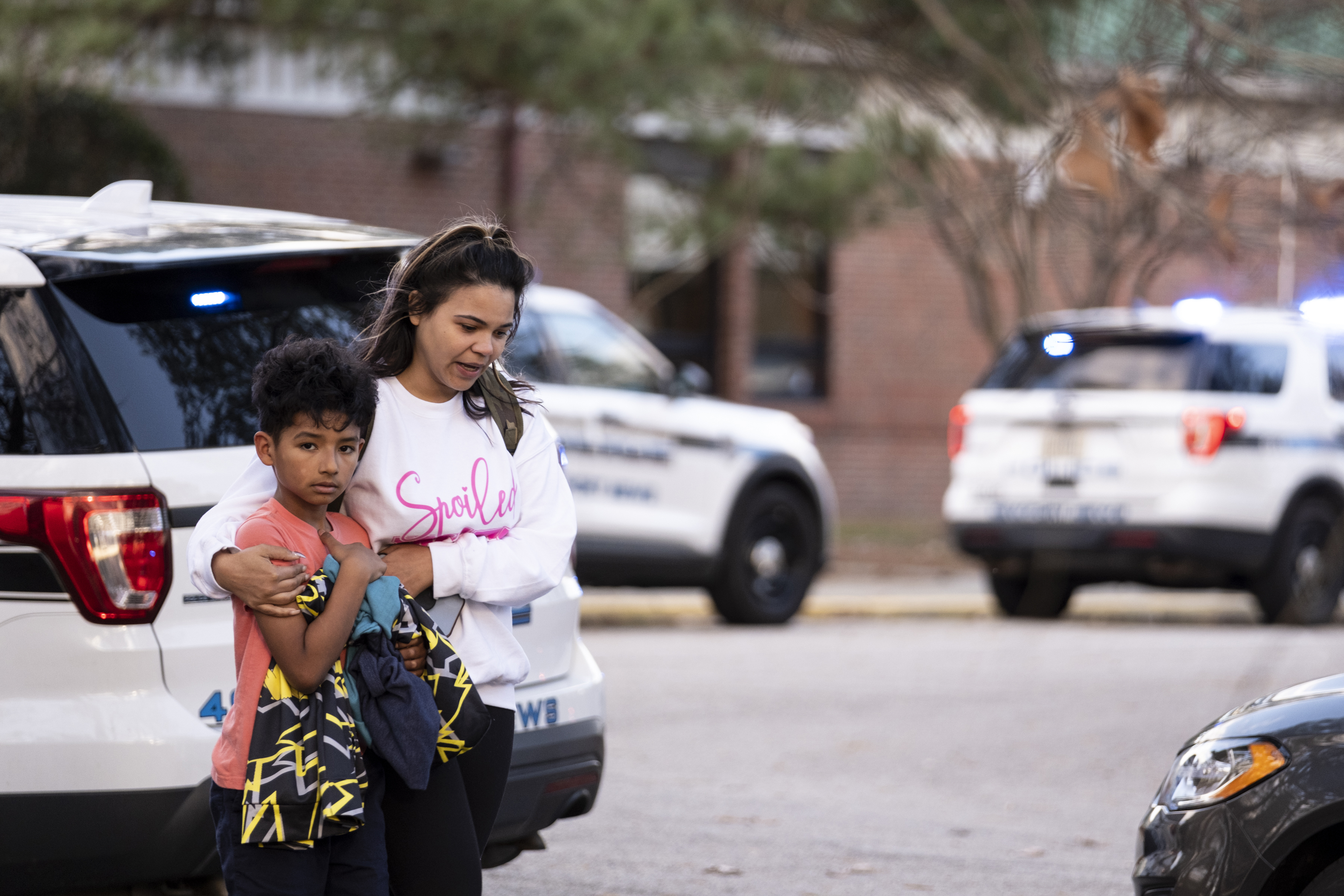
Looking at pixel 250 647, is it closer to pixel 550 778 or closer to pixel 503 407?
pixel 503 407

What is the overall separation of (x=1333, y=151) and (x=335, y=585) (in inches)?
198

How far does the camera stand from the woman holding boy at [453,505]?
3199 millimetres

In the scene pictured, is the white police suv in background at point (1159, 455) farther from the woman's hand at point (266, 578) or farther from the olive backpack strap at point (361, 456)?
the woman's hand at point (266, 578)

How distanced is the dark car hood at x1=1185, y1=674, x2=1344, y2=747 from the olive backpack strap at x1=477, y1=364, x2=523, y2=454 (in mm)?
1759

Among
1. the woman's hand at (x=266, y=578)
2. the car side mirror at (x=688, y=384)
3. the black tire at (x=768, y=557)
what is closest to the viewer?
the woman's hand at (x=266, y=578)

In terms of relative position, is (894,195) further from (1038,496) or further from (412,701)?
(412,701)

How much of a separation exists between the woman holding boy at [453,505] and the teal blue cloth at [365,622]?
0.47ft

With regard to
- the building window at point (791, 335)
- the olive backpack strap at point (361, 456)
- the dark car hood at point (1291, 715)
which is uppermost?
the building window at point (791, 335)

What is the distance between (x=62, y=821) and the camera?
3818mm

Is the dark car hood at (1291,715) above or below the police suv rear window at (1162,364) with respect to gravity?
below

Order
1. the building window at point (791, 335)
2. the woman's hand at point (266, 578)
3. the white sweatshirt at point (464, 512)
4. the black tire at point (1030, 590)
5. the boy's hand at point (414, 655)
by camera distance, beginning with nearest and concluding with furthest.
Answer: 1. the woman's hand at point (266, 578)
2. the boy's hand at point (414, 655)
3. the white sweatshirt at point (464, 512)
4. the black tire at point (1030, 590)
5. the building window at point (791, 335)

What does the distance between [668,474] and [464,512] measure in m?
7.83

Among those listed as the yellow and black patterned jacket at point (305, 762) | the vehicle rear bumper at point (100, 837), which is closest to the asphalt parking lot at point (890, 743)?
the vehicle rear bumper at point (100, 837)

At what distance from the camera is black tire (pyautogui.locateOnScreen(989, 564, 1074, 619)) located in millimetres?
12555
